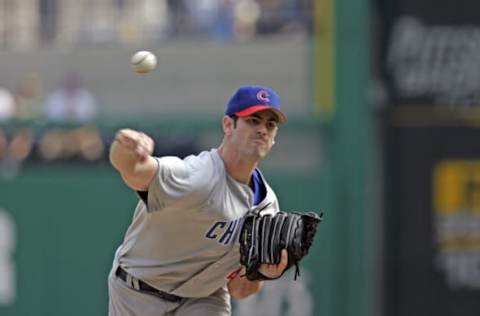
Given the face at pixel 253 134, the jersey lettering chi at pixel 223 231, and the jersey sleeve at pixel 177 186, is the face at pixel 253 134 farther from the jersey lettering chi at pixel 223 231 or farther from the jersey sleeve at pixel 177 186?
the jersey lettering chi at pixel 223 231

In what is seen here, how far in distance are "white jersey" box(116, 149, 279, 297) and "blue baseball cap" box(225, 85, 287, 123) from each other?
0.73 ft

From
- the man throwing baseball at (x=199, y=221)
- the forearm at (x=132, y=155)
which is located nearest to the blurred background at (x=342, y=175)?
the man throwing baseball at (x=199, y=221)

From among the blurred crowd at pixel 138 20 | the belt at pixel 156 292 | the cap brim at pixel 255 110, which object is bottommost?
the belt at pixel 156 292

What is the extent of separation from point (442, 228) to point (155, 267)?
16.1 ft

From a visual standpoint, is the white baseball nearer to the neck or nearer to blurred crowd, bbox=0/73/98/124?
the neck

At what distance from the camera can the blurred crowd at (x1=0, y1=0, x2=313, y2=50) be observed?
37.0ft

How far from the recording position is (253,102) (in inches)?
212

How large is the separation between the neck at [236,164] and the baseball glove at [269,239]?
17cm

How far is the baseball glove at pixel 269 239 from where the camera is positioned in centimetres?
542

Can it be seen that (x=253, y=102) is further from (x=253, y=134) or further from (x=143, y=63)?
(x=143, y=63)

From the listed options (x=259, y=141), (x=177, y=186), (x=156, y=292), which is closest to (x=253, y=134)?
(x=259, y=141)

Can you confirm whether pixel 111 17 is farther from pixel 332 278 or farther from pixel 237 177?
pixel 237 177

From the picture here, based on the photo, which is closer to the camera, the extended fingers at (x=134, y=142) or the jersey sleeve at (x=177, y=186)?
the extended fingers at (x=134, y=142)

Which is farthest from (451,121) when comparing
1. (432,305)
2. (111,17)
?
(111,17)
